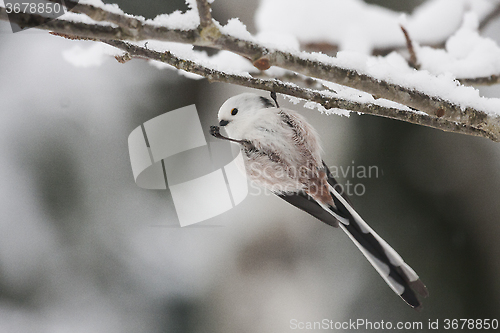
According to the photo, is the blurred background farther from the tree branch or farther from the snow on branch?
the tree branch

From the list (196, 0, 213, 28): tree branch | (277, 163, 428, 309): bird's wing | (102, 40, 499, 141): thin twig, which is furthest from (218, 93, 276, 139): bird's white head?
(196, 0, 213, 28): tree branch

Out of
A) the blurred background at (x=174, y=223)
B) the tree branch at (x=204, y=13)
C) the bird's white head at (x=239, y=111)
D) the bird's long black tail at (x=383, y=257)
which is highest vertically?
→ the tree branch at (x=204, y=13)

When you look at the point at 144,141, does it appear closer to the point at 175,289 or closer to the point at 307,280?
the point at 175,289

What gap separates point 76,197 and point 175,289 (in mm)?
1219

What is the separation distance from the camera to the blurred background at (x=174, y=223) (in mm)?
2609

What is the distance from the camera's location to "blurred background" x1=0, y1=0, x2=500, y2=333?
2.61 metres

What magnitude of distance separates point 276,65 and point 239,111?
52 centimetres

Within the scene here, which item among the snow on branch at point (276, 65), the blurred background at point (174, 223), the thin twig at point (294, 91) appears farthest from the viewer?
the blurred background at point (174, 223)

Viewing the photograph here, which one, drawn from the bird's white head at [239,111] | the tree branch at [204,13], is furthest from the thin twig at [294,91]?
the bird's white head at [239,111]

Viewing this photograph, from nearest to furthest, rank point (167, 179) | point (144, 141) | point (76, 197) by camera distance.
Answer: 1. point (144, 141)
2. point (167, 179)
3. point (76, 197)

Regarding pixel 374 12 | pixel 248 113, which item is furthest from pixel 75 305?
pixel 374 12

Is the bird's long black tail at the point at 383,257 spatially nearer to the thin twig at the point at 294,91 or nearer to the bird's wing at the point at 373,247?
the bird's wing at the point at 373,247

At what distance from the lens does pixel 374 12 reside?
7.30ft

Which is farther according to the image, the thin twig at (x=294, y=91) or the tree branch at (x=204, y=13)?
the thin twig at (x=294, y=91)
